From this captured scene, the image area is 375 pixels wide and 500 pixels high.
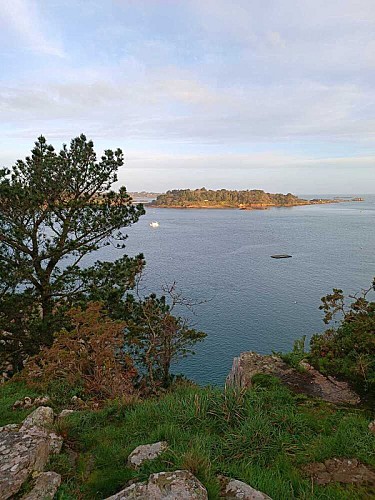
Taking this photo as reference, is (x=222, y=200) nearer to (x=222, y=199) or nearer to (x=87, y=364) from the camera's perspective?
(x=222, y=199)

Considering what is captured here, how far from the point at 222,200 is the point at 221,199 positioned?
91 cm

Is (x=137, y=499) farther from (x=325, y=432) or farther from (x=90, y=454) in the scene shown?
(x=325, y=432)

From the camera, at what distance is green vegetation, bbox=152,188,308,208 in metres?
147

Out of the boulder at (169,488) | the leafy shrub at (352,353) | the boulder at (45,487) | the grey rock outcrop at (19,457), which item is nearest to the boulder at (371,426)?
the leafy shrub at (352,353)

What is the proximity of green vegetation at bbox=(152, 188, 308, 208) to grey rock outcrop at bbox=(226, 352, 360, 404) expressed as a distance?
13810 centimetres

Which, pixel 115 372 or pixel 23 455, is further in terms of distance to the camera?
pixel 115 372

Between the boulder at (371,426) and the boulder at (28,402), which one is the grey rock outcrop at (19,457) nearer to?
the boulder at (28,402)

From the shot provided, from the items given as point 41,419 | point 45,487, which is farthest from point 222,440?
point 41,419

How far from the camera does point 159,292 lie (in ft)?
92.9

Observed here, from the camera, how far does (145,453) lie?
3693 millimetres

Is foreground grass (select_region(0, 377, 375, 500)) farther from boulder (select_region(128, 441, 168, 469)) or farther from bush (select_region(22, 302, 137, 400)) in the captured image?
bush (select_region(22, 302, 137, 400))

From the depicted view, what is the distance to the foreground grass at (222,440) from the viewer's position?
3.32 meters

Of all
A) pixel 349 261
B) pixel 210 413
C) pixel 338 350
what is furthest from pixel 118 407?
pixel 349 261

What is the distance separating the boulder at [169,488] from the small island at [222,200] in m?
142
